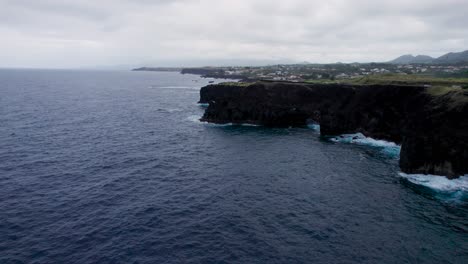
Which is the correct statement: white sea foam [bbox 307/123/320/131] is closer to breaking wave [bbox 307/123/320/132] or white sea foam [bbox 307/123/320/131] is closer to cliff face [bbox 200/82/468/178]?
breaking wave [bbox 307/123/320/132]

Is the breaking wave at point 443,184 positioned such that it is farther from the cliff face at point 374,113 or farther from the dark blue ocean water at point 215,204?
the cliff face at point 374,113

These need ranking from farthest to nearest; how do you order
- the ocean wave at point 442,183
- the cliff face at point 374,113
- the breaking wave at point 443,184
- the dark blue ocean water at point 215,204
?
the cliff face at point 374,113 < the ocean wave at point 442,183 < the breaking wave at point 443,184 < the dark blue ocean water at point 215,204

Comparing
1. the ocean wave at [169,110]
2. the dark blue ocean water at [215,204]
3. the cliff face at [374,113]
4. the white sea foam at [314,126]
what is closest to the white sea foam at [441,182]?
the cliff face at [374,113]

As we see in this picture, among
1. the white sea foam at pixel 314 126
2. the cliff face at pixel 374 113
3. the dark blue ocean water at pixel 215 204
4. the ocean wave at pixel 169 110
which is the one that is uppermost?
the cliff face at pixel 374 113

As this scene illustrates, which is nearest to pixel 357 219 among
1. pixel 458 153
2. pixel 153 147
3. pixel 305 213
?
pixel 305 213

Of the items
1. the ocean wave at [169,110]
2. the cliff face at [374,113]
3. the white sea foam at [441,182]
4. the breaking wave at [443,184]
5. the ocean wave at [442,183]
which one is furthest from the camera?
the ocean wave at [169,110]

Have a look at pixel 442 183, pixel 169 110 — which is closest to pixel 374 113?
pixel 442 183

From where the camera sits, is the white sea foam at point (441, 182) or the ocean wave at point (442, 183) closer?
the ocean wave at point (442, 183)
